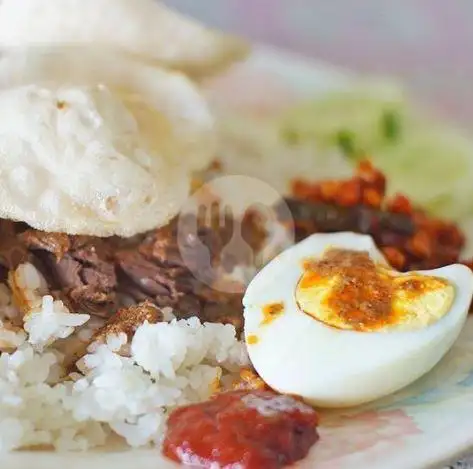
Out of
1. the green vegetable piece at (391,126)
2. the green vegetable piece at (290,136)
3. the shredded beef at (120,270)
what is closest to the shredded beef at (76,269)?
the shredded beef at (120,270)

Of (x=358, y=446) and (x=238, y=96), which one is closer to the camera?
(x=358, y=446)

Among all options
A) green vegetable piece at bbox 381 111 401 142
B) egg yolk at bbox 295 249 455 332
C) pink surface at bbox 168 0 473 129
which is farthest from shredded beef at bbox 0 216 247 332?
pink surface at bbox 168 0 473 129

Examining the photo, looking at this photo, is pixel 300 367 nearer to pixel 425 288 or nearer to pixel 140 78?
pixel 425 288

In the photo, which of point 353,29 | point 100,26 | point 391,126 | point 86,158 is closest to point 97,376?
point 86,158

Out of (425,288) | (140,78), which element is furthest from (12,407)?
(140,78)

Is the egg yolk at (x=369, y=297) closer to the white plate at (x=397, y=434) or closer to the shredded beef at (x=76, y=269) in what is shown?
the white plate at (x=397, y=434)

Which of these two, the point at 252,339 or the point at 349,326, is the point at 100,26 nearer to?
the point at 252,339
